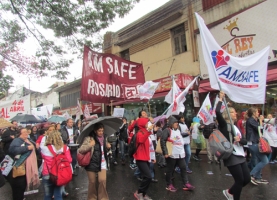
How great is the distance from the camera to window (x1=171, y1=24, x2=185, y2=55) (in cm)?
1375

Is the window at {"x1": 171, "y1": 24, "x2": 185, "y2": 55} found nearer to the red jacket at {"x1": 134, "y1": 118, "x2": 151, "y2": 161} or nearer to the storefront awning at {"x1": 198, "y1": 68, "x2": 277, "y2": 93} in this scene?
the storefront awning at {"x1": 198, "y1": 68, "x2": 277, "y2": 93}

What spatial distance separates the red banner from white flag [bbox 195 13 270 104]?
7.60 feet

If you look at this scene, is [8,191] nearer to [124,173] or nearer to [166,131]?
[124,173]

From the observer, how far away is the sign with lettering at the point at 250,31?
986 cm

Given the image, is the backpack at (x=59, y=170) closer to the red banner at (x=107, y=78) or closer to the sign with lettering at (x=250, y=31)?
the red banner at (x=107, y=78)

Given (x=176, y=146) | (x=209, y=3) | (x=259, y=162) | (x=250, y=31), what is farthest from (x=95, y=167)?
(x=209, y=3)

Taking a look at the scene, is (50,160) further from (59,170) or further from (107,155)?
(107,155)

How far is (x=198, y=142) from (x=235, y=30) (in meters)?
5.97

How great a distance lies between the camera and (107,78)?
5.47 metres

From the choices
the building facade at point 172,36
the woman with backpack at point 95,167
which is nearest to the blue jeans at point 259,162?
the woman with backpack at point 95,167

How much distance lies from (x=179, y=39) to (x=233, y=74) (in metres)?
10.2

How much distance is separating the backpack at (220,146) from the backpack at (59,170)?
2.50 metres

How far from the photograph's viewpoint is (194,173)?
670 cm

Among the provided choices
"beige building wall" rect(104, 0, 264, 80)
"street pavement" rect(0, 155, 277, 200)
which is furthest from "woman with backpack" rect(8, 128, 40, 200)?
"beige building wall" rect(104, 0, 264, 80)
